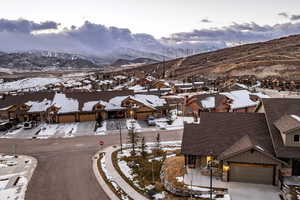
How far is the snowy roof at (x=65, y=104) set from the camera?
5091cm

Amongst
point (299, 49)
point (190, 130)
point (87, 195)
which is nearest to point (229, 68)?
point (299, 49)

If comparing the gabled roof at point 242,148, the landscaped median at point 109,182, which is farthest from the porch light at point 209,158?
the landscaped median at point 109,182

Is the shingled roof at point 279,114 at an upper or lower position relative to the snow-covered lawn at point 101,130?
upper

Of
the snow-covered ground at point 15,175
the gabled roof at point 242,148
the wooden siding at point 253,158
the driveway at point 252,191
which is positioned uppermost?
the gabled roof at point 242,148

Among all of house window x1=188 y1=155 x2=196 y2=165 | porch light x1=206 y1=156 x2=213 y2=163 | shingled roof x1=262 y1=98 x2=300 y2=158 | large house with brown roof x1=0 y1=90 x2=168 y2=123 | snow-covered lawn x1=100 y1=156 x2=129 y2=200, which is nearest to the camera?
snow-covered lawn x1=100 y1=156 x2=129 y2=200

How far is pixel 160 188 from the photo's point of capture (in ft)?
74.2

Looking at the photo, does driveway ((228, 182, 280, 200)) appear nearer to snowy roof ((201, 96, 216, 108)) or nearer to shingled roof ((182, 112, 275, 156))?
shingled roof ((182, 112, 275, 156))

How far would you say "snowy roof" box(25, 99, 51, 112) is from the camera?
2067 inches

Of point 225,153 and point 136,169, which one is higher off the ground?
point 225,153

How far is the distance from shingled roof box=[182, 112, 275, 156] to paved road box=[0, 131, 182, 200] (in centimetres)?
1094

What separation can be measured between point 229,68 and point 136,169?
141099 millimetres

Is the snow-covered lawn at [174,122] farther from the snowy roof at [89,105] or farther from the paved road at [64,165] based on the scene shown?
the snowy roof at [89,105]

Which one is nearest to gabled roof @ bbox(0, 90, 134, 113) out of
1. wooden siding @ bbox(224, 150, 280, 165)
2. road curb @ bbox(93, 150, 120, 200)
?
road curb @ bbox(93, 150, 120, 200)

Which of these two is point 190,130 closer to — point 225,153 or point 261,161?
point 225,153
